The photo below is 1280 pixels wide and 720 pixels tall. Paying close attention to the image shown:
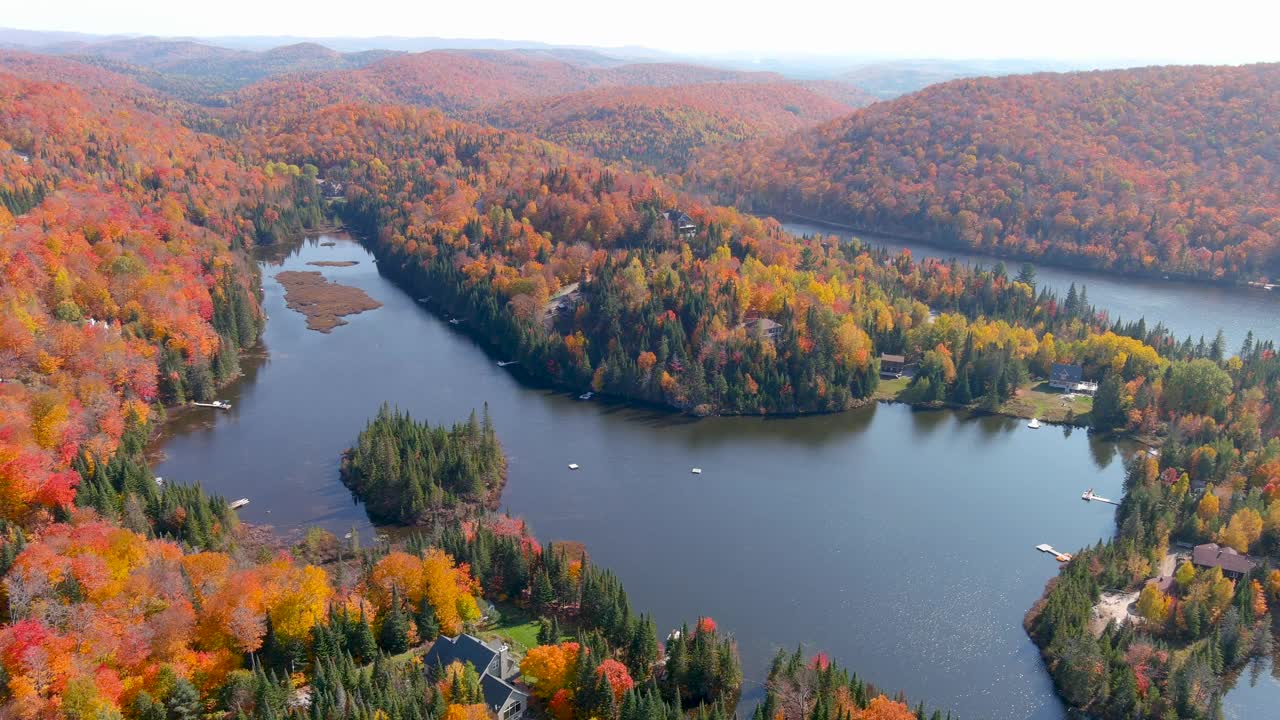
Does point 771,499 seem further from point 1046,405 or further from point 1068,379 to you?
point 1068,379

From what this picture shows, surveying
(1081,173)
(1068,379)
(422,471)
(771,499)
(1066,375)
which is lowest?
(771,499)

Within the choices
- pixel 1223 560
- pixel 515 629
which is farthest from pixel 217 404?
pixel 1223 560

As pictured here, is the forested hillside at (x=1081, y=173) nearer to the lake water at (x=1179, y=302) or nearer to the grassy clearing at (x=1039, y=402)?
the lake water at (x=1179, y=302)

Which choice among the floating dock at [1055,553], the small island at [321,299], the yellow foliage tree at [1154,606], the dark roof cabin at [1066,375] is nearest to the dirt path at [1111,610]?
the yellow foliage tree at [1154,606]

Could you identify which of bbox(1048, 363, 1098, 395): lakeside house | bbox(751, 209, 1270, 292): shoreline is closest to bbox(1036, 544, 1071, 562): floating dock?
bbox(1048, 363, 1098, 395): lakeside house

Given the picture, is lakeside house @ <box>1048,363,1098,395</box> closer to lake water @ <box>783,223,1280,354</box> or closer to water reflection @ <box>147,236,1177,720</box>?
water reflection @ <box>147,236,1177,720</box>
